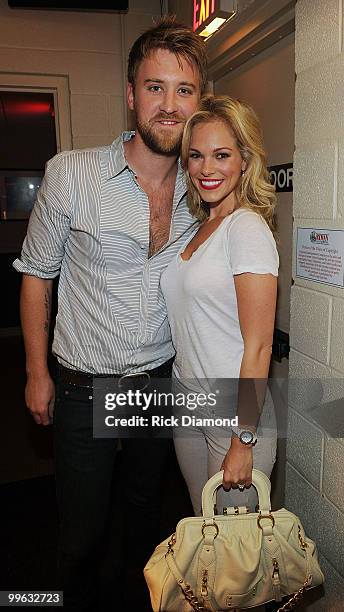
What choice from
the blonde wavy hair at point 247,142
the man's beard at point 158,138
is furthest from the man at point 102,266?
the blonde wavy hair at point 247,142

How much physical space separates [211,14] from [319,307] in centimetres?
130

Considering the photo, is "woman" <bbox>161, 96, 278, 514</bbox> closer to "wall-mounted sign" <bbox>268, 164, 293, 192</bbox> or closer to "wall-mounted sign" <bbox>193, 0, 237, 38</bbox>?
"wall-mounted sign" <bbox>268, 164, 293, 192</bbox>

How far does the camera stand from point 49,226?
1529 millimetres

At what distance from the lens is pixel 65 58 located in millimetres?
2756

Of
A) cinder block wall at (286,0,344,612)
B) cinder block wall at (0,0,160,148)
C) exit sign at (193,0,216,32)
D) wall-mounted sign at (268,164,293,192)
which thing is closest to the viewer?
cinder block wall at (286,0,344,612)

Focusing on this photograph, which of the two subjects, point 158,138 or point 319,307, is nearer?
point 319,307

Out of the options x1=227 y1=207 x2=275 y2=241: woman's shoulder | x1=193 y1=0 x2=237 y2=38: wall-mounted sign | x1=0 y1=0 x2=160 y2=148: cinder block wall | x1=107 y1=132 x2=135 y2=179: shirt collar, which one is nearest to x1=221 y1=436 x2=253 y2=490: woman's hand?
x1=227 y1=207 x2=275 y2=241: woman's shoulder

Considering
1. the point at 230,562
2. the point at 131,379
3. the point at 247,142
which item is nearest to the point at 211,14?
the point at 247,142

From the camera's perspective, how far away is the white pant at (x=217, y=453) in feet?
4.35

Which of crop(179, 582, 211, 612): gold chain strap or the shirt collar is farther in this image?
the shirt collar

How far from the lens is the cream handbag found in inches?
44.3

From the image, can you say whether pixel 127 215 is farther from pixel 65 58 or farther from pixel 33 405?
pixel 65 58

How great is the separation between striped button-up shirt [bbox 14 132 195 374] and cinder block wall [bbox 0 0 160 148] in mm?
1422

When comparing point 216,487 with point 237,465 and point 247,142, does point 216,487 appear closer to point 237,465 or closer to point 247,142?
point 237,465
